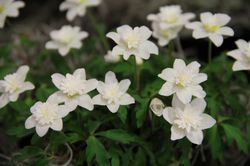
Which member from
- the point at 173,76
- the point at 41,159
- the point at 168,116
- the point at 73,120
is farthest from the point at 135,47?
the point at 41,159

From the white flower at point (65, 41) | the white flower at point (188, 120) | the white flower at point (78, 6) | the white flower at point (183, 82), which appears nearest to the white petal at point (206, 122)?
the white flower at point (188, 120)

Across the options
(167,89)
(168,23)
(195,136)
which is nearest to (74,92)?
(167,89)

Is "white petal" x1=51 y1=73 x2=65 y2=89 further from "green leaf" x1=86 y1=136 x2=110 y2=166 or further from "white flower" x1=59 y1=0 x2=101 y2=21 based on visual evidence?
"white flower" x1=59 y1=0 x2=101 y2=21

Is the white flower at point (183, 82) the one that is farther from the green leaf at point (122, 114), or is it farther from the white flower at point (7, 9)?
the white flower at point (7, 9)

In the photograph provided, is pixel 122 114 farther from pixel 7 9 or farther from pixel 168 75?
pixel 7 9

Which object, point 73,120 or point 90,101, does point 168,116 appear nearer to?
point 90,101

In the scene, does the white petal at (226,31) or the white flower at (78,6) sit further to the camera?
the white flower at (78,6)
